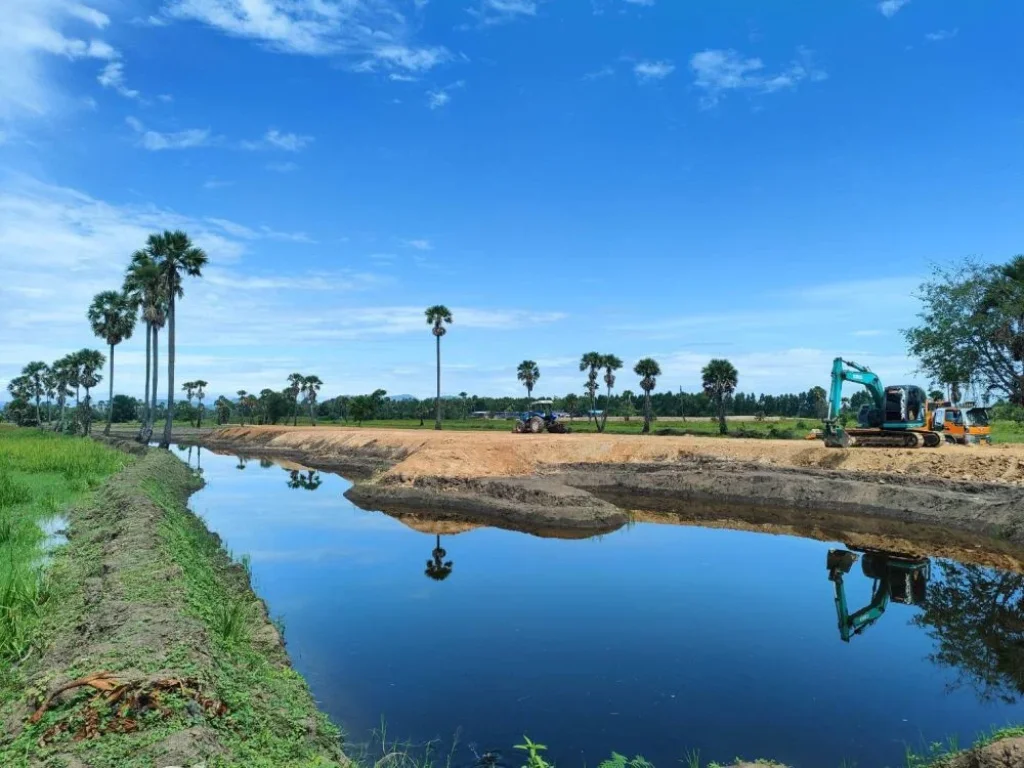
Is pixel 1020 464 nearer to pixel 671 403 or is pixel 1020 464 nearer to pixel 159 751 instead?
pixel 159 751

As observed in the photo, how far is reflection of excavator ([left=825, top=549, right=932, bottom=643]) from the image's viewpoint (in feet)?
52.4

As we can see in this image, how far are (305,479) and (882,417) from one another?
118 ft

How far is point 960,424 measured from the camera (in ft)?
117

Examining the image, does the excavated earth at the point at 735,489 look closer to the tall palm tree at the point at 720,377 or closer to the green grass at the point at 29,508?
the green grass at the point at 29,508

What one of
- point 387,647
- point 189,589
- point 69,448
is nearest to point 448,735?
point 387,647

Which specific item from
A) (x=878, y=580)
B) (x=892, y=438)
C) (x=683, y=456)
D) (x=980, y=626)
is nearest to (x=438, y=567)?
(x=878, y=580)

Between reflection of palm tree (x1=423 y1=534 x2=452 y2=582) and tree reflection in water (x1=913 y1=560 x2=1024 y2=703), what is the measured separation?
12.0 metres

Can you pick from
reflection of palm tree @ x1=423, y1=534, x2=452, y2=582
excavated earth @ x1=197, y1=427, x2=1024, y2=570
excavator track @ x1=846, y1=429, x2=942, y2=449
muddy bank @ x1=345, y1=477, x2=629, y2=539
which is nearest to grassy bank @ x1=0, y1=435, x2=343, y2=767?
reflection of palm tree @ x1=423, y1=534, x2=452, y2=582

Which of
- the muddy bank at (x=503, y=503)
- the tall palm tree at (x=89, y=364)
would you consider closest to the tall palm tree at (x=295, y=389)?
the tall palm tree at (x=89, y=364)

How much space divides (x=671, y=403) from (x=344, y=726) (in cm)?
12610

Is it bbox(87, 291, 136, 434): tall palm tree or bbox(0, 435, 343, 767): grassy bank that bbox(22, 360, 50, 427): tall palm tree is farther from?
bbox(0, 435, 343, 767): grassy bank

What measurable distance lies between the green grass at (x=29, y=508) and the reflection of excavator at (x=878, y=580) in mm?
14986

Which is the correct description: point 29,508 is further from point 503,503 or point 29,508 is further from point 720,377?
point 720,377

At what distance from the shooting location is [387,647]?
44.2 feet
